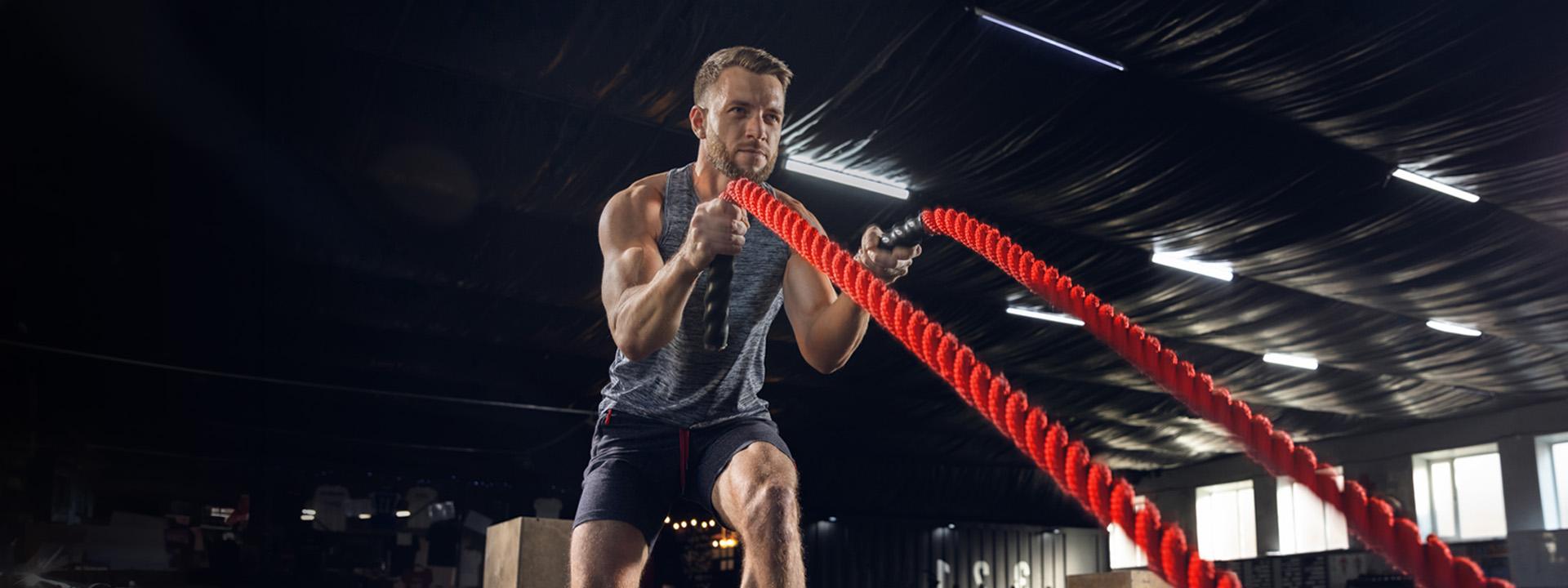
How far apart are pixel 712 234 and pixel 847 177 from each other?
5.68 m

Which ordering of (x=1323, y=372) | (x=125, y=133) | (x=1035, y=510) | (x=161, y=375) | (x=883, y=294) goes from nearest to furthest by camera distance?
(x=883, y=294) → (x=125, y=133) → (x=161, y=375) → (x=1323, y=372) → (x=1035, y=510)

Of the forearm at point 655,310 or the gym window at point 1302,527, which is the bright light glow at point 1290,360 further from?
the forearm at point 655,310

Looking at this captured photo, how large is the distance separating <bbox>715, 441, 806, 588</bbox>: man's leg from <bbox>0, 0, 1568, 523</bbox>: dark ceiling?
410 cm

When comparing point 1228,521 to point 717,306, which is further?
point 1228,521

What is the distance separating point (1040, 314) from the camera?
418 inches

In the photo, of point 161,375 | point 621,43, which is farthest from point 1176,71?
point 161,375

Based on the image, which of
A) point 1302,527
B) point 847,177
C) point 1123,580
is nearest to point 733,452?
point 1123,580

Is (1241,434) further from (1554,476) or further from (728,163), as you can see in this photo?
(1554,476)

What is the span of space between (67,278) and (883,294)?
31.3 feet

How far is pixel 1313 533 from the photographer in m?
16.3

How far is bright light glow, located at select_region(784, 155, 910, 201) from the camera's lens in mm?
7141

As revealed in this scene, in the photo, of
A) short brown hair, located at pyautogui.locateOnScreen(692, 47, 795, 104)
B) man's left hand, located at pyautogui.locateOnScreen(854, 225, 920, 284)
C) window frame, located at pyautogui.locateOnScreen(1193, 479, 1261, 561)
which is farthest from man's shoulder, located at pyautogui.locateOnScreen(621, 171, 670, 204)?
window frame, located at pyautogui.locateOnScreen(1193, 479, 1261, 561)

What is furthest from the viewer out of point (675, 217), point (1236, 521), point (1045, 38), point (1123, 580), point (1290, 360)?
point (1236, 521)

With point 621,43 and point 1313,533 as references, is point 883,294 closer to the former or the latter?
point 621,43
